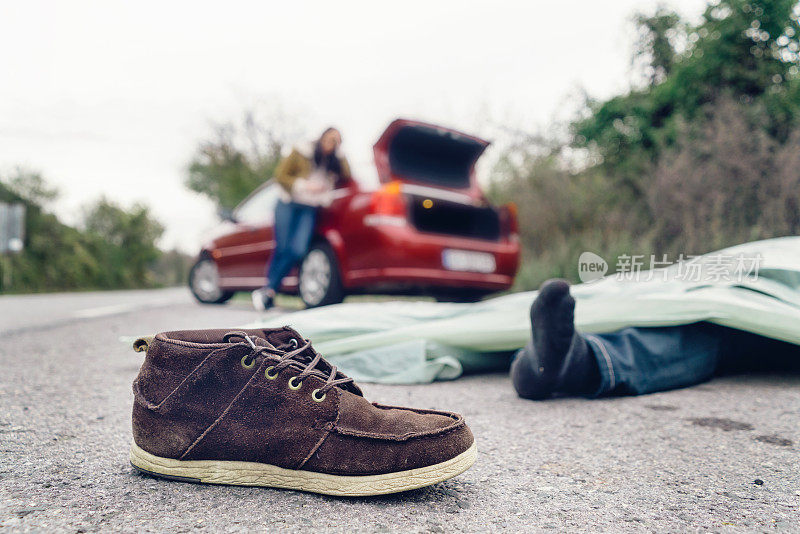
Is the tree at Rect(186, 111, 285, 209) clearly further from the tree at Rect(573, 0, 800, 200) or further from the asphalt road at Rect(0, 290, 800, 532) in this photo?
the asphalt road at Rect(0, 290, 800, 532)

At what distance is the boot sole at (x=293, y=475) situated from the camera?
3.65 feet

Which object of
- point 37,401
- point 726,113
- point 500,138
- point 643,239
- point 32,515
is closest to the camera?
point 32,515

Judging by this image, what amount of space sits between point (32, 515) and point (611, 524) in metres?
1.00

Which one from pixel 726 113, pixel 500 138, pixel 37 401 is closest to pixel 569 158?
pixel 500 138

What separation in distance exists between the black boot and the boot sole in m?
0.62

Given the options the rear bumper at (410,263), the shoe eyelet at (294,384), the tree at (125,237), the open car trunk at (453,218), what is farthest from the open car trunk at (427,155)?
the tree at (125,237)

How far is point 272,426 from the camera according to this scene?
1.16 m

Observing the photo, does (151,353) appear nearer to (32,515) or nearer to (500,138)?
(32,515)

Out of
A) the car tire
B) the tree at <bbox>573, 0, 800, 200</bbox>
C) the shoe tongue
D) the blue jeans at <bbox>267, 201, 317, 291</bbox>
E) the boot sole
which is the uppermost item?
the tree at <bbox>573, 0, 800, 200</bbox>

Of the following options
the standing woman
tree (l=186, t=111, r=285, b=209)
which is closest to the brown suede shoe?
the standing woman

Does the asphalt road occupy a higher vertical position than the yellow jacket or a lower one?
lower

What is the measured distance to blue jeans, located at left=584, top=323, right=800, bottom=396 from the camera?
→ 1.93 m

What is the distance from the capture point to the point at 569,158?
35.0 ft

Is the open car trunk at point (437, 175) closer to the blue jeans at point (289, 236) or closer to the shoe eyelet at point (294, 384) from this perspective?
the blue jeans at point (289, 236)
